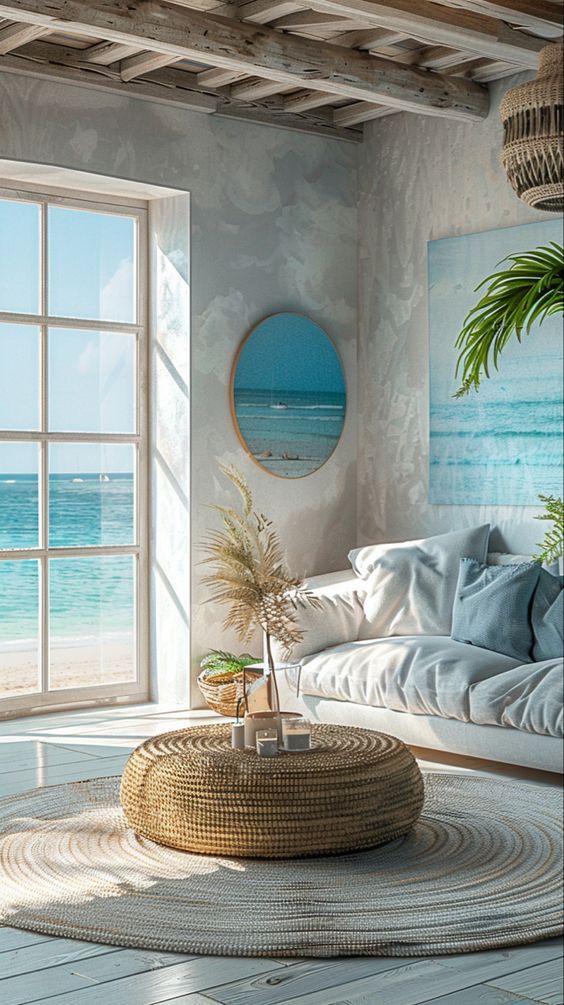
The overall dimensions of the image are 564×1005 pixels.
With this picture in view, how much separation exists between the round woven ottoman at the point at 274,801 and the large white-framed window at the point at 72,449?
5.91 feet

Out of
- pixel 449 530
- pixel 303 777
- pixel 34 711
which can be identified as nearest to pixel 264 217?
pixel 449 530

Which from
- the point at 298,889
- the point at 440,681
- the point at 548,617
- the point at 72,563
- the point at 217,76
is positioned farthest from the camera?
the point at 72,563

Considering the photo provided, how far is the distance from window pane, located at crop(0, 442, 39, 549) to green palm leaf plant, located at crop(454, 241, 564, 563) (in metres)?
1.61

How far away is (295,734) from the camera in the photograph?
115 inches

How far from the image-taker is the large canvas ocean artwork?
4414 millimetres

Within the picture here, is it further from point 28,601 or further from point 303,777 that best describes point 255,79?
point 303,777

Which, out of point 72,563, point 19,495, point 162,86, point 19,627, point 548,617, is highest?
point 162,86

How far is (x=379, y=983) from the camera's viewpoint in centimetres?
210

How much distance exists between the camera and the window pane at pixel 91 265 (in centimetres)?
463

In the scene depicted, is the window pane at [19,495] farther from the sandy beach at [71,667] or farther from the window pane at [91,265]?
the window pane at [91,265]

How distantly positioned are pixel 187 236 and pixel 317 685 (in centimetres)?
176

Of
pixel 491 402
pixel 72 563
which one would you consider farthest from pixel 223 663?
pixel 491 402

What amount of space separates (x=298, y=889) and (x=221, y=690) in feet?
6.46

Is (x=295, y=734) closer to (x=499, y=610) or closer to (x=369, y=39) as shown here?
(x=499, y=610)
